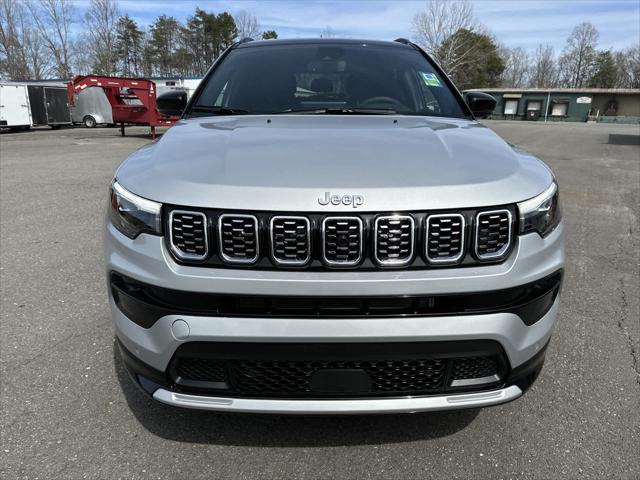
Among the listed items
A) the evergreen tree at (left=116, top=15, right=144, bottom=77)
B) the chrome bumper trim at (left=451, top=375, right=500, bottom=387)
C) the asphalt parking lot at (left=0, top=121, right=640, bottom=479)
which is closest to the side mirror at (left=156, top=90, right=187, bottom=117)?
the asphalt parking lot at (left=0, top=121, right=640, bottom=479)

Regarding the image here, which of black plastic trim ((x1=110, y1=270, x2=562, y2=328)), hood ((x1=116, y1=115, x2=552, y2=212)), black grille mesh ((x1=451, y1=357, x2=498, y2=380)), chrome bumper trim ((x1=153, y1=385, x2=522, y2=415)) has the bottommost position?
chrome bumper trim ((x1=153, y1=385, x2=522, y2=415))

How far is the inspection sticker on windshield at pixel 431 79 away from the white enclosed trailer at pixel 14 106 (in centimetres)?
2657

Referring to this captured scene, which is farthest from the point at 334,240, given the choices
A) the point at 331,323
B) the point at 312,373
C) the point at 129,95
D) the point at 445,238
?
the point at 129,95

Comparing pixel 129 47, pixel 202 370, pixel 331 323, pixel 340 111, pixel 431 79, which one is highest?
pixel 129 47

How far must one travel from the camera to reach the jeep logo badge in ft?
5.42

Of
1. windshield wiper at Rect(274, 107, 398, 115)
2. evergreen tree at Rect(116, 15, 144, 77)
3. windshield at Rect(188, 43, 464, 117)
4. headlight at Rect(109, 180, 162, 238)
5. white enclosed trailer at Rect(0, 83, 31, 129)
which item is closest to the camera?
headlight at Rect(109, 180, 162, 238)

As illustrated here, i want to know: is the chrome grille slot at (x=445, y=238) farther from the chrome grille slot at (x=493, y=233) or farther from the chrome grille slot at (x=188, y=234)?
the chrome grille slot at (x=188, y=234)

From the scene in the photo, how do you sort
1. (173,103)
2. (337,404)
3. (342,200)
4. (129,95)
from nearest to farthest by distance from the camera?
(342,200), (337,404), (173,103), (129,95)

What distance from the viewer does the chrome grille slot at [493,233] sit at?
172 centimetres

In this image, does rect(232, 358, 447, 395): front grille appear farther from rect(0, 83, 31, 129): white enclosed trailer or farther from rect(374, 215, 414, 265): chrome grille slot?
rect(0, 83, 31, 129): white enclosed trailer

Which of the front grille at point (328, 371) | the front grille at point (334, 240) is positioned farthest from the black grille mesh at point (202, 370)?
the front grille at point (334, 240)

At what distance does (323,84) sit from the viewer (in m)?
3.12

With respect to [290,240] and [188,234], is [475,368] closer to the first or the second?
[290,240]

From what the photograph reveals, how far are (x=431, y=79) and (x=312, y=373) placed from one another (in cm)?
228
